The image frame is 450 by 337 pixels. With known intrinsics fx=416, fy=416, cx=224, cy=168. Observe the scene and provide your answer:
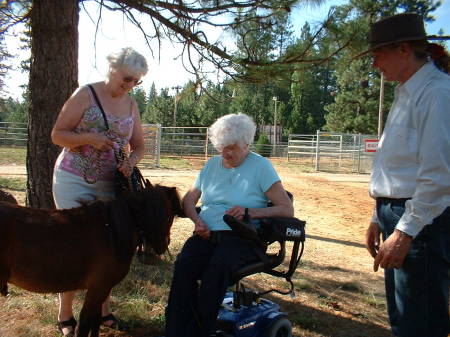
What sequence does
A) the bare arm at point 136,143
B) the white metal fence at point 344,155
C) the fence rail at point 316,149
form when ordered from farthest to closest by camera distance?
the white metal fence at point 344,155, the fence rail at point 316,149, the bare arm at point 136,143

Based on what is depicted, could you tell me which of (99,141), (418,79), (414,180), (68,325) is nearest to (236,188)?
(99,141)

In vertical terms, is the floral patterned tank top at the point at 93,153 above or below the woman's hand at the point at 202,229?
above

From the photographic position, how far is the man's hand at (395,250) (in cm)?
167

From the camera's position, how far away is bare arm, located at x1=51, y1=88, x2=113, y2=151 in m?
2.39

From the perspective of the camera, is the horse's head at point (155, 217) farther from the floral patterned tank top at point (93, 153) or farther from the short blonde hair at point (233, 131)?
the short blonde hair at point (233, 131)

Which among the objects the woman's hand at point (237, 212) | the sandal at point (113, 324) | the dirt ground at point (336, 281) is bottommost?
the dirt ground at point (336, 281)

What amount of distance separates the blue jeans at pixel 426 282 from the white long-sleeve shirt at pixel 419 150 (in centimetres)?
10

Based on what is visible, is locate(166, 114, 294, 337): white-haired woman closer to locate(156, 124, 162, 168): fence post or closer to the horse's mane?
the horse's mane

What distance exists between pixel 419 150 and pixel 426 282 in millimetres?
545

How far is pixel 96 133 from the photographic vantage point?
245 cm

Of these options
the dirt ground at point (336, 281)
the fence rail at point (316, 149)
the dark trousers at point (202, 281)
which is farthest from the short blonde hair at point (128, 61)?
the fence rail at point (316, 149)

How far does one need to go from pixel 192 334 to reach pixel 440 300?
1315 mm

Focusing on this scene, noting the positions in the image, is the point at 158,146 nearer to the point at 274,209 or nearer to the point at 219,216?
the point at 219,216

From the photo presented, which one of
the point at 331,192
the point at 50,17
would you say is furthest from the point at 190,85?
the point at 331,192
